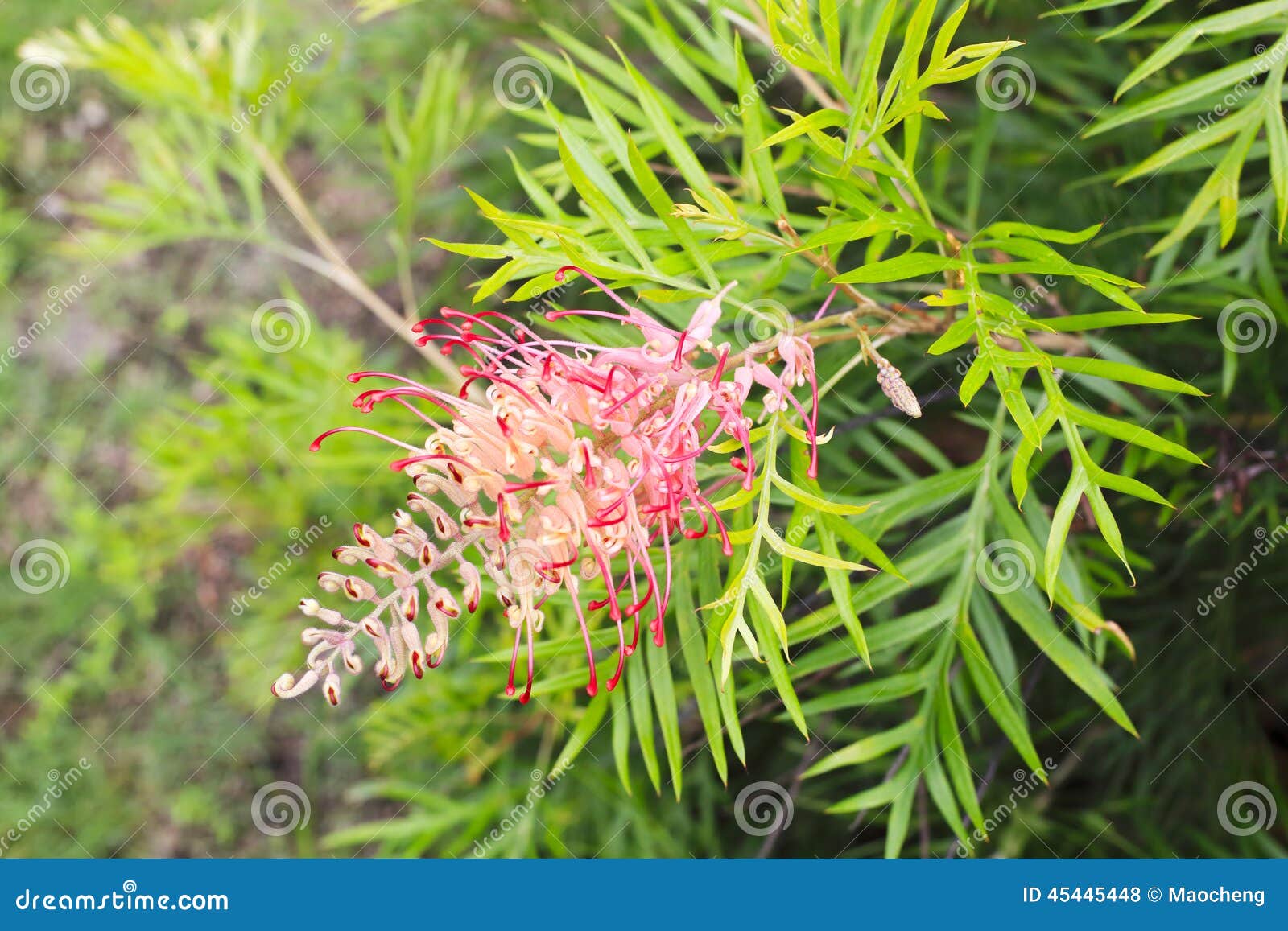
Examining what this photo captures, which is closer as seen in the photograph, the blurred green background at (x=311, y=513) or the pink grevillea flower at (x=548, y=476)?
the pink grevillea flower at (x=548, y=476)

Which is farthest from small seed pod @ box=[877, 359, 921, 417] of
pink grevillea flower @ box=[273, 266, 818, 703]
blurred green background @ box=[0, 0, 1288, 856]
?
blurred green background @ box=[0, 0, 1288, 856]

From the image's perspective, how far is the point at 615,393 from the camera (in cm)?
60

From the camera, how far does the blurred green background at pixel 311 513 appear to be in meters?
1.20

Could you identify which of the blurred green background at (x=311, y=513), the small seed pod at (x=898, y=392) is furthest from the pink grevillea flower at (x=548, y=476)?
the blurred green background at (x=311, y=513)

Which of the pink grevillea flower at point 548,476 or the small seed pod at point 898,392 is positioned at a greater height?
the small seed pod at point 898,392

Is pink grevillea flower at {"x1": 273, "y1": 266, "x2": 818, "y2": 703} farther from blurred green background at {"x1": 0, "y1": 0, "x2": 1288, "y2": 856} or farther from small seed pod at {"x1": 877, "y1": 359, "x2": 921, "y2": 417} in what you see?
blurred green background at {"x1": 0, "y1": 0, "x2": 1288, "y2": 856}

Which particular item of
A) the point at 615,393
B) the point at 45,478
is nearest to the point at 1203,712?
the point at 615,393

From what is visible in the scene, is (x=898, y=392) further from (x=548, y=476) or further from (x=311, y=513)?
(x=311, y=513)

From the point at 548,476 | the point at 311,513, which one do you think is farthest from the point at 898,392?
the point at 311,513

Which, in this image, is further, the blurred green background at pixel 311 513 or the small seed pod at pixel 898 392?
the blurred green background at pixel 311 513

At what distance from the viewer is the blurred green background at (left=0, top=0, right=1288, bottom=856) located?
1.20 metres

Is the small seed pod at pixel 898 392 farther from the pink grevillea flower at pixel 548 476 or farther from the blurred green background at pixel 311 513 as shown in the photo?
the blurred green background at pixel 311 513

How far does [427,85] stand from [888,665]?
96cm

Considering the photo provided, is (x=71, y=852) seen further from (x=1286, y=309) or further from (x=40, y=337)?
(x=1286, y=309)
